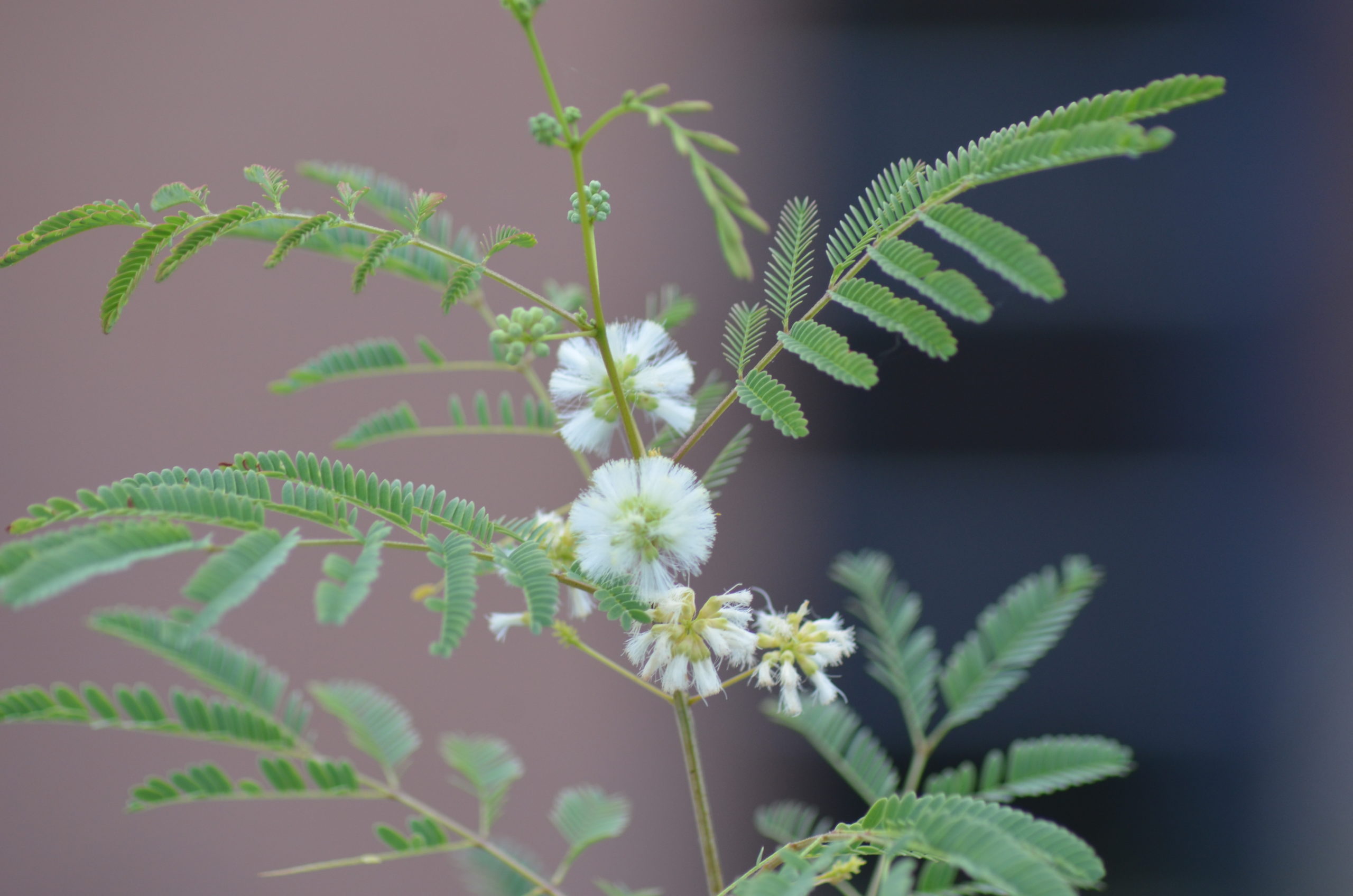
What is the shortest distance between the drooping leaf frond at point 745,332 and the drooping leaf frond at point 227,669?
0.31 m

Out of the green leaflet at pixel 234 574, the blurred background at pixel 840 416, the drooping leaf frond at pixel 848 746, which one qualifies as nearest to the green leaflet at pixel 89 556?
the green leaflet at pixel 234 574

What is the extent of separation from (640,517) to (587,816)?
0.41 meters

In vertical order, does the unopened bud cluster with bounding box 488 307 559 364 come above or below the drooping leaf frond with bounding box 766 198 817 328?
below

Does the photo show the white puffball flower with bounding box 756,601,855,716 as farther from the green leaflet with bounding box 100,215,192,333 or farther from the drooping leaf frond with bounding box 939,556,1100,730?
the green leaflet with bounding box 100,215,192,333

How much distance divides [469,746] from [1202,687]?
1804mm

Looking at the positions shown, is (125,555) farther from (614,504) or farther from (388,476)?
(388,476)

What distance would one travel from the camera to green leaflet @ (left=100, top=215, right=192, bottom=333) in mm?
463

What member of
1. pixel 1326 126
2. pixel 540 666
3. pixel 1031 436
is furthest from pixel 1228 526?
pixel 540 666

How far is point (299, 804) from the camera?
5.76ft

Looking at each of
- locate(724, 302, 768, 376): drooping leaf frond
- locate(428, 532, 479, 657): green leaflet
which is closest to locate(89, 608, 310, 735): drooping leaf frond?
locate(428, 532, 479, 657): green leaflet

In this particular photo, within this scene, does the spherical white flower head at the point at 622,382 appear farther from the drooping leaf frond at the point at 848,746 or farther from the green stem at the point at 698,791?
the drooping leaf frond at the point at 848,746

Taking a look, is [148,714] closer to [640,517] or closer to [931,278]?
[640,517]

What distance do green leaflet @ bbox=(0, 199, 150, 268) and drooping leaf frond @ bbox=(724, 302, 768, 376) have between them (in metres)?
0.34

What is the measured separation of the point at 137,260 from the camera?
0.47 m
